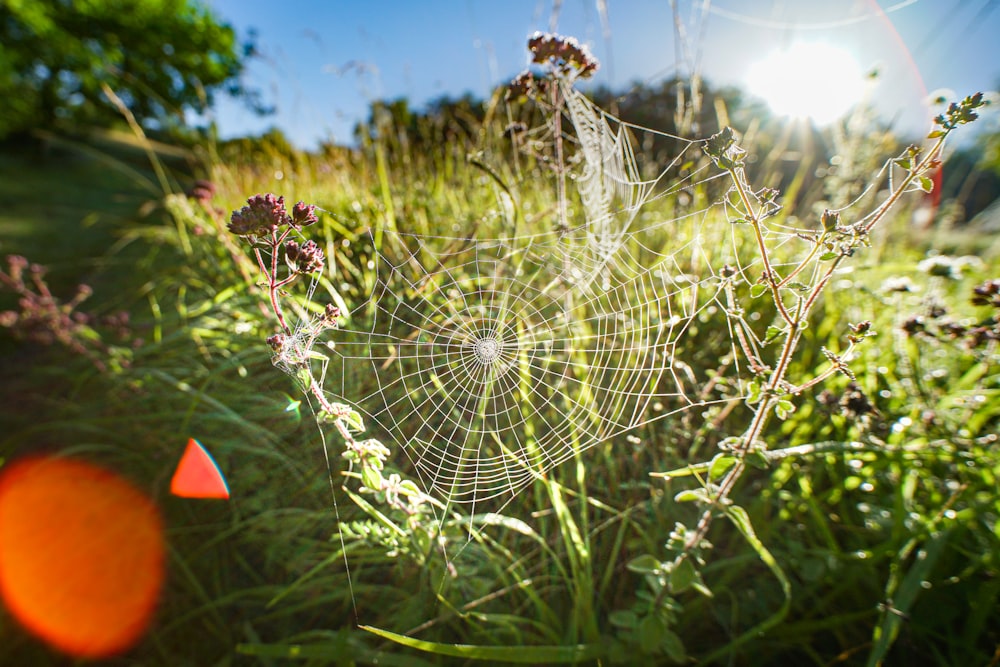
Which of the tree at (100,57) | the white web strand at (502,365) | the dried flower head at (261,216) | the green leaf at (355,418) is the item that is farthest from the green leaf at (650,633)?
the tree at (100,57)

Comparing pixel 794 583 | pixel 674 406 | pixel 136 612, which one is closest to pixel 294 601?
pixel 136 612

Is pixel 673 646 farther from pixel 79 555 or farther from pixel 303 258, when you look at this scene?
pixel 79 555

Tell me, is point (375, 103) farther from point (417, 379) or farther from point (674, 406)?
point (674, 406)

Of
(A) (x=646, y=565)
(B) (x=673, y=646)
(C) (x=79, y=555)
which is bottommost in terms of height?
(C) (x=79, y=555)

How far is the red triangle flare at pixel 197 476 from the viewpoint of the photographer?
1978 millimetres

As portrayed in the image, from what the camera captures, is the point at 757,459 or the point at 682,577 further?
the point at 682,577

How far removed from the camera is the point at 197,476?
2.00 m

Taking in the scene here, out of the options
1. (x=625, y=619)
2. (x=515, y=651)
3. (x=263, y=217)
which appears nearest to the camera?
(x=263, y=217)

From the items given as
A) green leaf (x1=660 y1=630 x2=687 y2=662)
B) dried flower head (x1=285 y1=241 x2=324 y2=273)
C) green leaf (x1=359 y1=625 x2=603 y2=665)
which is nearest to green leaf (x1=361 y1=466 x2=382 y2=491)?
green leaf (x1=359 y1=625 x2=603 y2=665)

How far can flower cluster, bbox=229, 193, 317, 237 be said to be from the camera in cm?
91

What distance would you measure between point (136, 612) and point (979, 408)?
9.97ft

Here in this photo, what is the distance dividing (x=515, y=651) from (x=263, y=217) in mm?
1113

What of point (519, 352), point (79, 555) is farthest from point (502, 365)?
point (79, 555)

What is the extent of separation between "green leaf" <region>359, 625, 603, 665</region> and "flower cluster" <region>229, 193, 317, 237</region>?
82 centimetres
